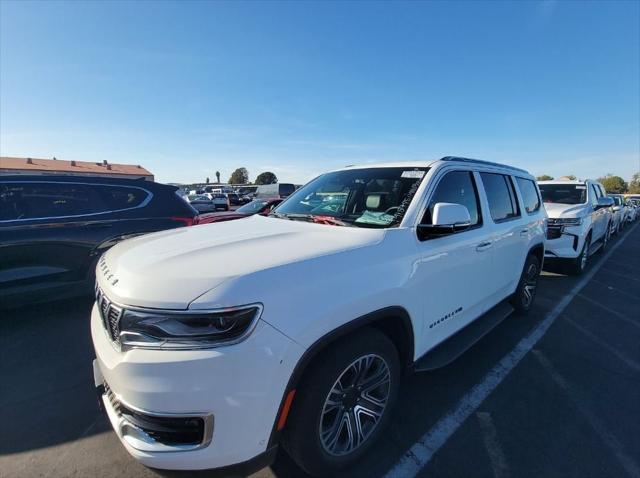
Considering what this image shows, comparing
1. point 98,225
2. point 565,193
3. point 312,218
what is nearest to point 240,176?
point 565,193

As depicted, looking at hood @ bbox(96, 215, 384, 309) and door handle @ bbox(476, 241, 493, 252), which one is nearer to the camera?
hood @ bbox(96, 215, 384, 309)

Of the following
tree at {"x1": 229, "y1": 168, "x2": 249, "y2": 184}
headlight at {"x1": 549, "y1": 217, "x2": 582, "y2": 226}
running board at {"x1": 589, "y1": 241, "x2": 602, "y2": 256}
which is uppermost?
headlight at {"x1": 549, "y1": 217, "x2": 582, "y2": 226}

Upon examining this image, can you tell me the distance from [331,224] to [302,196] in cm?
96

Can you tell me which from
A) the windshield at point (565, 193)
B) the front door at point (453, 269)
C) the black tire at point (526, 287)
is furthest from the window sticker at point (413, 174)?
the windshield at point (565, 193)

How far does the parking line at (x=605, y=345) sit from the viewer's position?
3.53m

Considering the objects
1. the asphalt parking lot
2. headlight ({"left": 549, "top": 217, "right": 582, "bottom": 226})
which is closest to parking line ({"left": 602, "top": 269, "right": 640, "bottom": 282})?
headlight ({"left": 549, "top": 217, "right": 582, "bottom": 226})

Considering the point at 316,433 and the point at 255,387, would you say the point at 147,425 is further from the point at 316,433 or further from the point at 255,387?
the point at 316,433

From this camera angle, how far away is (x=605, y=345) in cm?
396

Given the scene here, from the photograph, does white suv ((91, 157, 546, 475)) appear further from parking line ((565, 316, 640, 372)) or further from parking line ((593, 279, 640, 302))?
parking line ((593, 279, 640, 302))

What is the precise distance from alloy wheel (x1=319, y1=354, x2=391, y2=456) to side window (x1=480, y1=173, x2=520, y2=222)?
2164 mm

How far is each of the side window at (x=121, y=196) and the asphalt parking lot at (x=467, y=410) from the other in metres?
1.55

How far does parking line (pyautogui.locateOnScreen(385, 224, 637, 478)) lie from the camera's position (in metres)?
2.22

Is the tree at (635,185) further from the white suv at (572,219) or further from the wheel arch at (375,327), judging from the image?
the wheel arch at (375,327)

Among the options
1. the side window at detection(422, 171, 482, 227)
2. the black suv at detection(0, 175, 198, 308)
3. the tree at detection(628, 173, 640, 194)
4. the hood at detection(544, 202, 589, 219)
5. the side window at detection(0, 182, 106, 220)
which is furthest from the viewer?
the tree at detection(628, 173, 640, 194)
